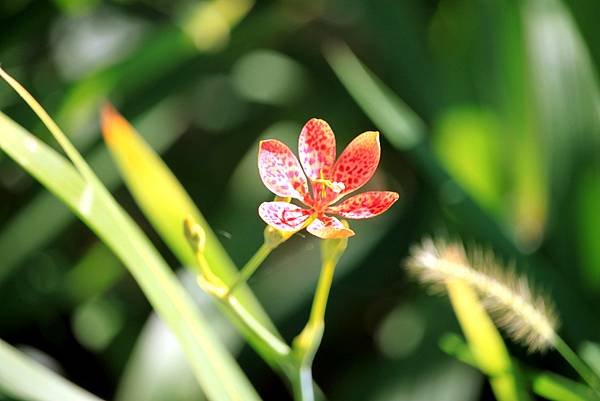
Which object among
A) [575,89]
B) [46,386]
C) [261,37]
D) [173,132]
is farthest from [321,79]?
[46,386]

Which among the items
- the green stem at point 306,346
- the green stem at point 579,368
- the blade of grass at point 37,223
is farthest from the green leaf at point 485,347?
the blade of grass at point 37,223

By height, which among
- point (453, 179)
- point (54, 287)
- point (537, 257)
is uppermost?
point (54, 287)

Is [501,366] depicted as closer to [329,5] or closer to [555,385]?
[555,385]

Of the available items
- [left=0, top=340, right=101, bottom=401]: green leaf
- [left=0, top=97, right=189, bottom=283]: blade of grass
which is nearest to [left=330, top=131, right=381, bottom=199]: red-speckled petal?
[left=0, top=340, right=101, bottom=401]: green leaf

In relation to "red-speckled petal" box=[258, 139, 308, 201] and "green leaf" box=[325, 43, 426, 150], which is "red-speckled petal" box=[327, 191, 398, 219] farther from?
"green leaf" box=[325, 43, 426, 150]

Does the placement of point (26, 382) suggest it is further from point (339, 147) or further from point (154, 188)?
point (339, 147)

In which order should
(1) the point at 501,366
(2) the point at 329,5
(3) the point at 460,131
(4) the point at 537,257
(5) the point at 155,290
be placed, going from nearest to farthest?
(5) the point at 155,290 < (1) the point at 501,366 < (4) the point at 537,257 < (3) the point at 460,131 < (2) the point at 329,5
